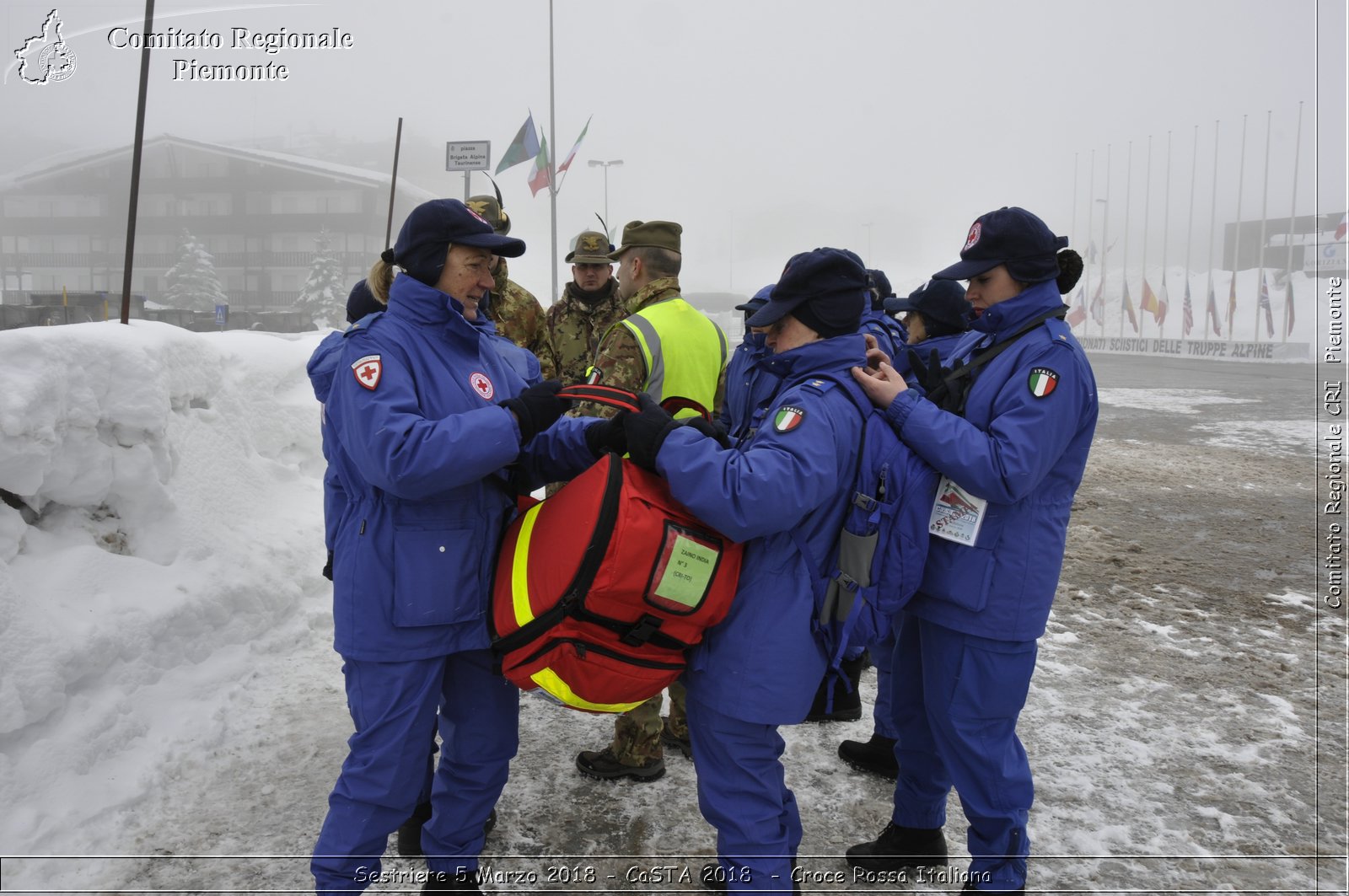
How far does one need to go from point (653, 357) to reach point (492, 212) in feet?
4.91

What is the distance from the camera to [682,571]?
2180 mm

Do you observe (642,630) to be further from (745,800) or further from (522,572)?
(745,800)

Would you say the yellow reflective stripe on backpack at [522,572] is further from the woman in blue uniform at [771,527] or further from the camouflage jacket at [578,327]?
the camouflage jacket at [578,327]

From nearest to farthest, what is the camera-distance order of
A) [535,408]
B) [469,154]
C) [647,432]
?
[647,432] < [535,408] < [469,154]

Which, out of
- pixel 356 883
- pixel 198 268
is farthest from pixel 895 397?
pixel 198 268

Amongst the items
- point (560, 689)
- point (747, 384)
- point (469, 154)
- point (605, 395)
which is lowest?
point (560, 689)

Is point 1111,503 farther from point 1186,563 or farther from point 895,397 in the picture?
point 895,397

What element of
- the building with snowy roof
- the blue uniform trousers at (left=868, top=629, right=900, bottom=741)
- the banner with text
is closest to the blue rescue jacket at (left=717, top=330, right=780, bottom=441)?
the blue uniform trousers at (left=868, top=629, right=900, bottom=741)

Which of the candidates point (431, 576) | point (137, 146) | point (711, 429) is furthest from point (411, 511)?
point (137, 146)

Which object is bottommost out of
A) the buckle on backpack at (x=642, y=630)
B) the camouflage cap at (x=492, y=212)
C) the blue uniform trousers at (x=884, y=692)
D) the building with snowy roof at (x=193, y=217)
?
the blue uniform trousers at (x=884, y=692)

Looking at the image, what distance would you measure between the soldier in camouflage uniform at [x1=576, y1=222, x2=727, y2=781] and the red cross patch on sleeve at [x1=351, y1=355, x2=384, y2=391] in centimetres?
141

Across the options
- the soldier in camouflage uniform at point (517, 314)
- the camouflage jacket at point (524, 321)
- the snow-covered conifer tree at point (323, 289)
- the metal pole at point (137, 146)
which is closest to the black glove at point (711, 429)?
the soldier in camouflage uniform at point (517, 314)

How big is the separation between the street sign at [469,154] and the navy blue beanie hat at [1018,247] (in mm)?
8954

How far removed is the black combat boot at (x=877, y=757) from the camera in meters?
3.68
